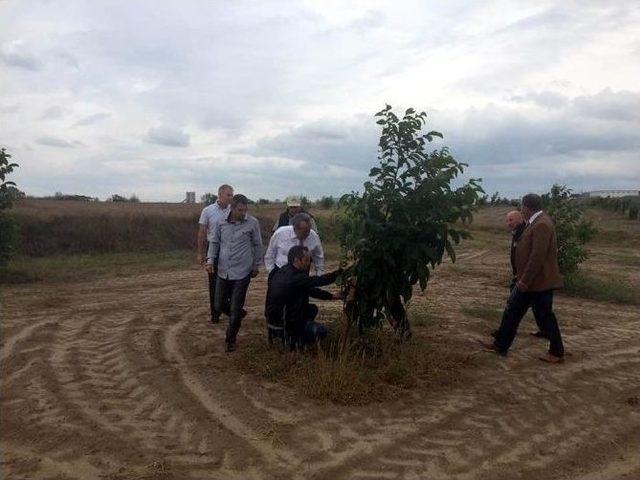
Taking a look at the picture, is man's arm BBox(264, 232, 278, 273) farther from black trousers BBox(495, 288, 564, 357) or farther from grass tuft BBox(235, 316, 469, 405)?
black trousers BBox(495, 288, 564, 357)

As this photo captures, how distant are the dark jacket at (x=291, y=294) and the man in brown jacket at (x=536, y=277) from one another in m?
2.05

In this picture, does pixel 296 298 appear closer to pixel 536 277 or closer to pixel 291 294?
pixel 291 294

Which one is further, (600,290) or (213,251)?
(600,290)

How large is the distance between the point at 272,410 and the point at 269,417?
138mm

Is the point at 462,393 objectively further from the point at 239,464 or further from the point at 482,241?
the point at 482,241

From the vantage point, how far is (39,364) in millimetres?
5953

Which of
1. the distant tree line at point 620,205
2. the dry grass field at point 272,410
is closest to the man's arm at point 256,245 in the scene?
the dry grass field at point 272,410

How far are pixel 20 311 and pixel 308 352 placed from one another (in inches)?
190

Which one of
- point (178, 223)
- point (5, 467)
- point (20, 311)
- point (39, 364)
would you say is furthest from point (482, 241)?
point (5, 467)

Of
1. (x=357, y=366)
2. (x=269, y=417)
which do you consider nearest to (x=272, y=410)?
(x=269, y=417)

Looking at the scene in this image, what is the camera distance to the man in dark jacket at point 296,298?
231 inches

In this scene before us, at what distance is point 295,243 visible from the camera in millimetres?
6422

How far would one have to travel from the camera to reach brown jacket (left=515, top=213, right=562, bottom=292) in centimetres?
625

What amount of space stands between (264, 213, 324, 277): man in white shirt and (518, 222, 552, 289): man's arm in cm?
216
